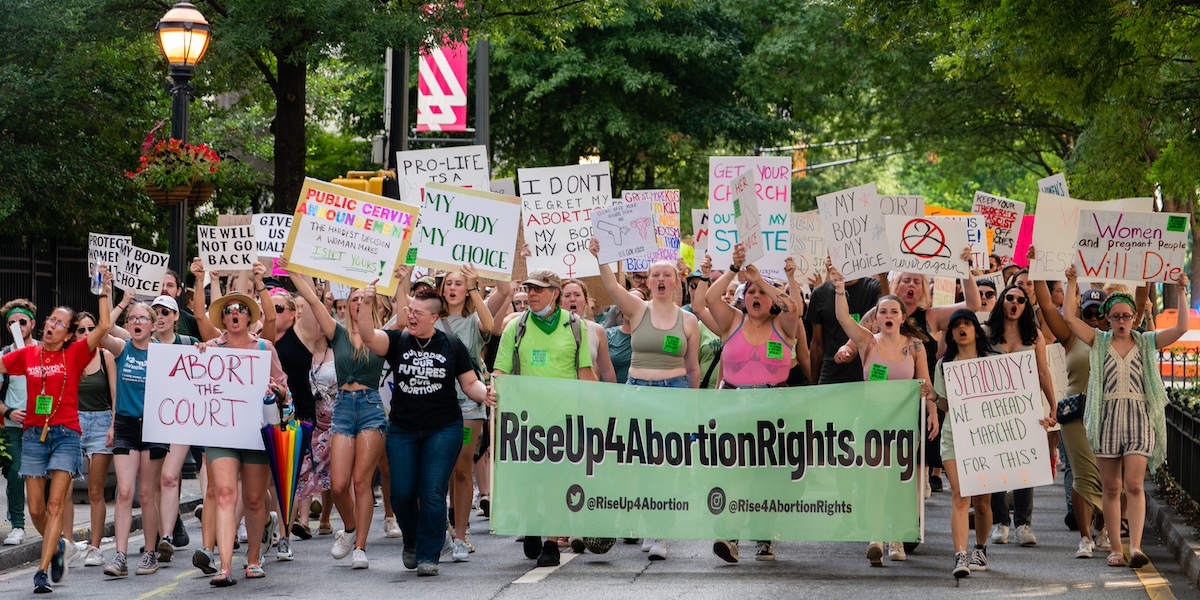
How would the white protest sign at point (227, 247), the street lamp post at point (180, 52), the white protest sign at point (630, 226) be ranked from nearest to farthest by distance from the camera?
the white protest sign at point (630, 226) < the white protest sign at point (227, 247) < the street lamp post at point (180, 52)

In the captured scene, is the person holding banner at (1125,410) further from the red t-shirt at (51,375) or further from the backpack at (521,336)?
the red t-shirt at (51,375)

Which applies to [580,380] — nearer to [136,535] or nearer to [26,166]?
[136,535]

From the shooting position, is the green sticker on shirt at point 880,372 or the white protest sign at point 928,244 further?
the white protest sign at point 928,244

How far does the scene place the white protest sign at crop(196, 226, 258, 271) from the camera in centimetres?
1291

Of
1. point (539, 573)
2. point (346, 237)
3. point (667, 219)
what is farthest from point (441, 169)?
point (539, 573)

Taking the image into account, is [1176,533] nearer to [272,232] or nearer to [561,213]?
[561,213]

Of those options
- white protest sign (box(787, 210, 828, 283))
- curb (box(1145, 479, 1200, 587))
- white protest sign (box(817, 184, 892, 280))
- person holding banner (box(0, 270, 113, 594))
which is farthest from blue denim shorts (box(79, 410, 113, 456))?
curb (box(1145, 479, 1200, 587))

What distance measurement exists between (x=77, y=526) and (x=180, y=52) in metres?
4.47

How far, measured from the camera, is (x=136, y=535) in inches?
496

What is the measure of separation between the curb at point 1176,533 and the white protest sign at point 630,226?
4348mm

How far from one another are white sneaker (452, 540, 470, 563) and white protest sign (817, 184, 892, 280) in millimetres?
3338

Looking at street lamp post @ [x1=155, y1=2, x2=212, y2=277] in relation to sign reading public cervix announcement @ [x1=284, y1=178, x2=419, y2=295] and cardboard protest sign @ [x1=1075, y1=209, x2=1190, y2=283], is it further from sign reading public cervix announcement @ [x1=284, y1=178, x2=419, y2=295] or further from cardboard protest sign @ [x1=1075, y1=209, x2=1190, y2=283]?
cardboard protest sign @ [x1=1075, y1=209, x2=1190, y2=283]

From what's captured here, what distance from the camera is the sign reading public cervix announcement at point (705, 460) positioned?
981 centimetres

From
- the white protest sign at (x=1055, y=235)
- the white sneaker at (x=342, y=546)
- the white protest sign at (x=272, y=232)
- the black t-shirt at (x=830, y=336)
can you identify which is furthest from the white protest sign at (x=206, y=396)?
the white protest sign at (x=1055, y=235)
